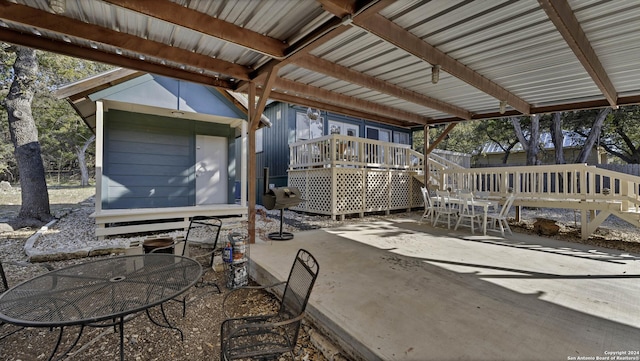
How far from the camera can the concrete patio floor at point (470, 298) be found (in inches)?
72.9

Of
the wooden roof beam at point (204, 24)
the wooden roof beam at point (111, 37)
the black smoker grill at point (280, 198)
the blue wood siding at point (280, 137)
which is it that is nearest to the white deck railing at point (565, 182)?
the blue wood siding at point (280, 137)

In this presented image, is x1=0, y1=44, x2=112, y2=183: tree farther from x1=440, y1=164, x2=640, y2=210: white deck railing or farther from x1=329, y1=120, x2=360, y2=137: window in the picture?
x1=440, y1=164, x2=640, y2=210: white deck railing

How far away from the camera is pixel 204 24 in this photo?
2850 mm

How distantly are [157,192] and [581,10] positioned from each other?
8.04m

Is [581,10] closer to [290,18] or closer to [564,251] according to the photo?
[290,18]

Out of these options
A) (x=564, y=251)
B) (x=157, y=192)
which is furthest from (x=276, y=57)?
(x=564, y=251)

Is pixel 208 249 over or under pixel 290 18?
under

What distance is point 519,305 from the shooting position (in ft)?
8.08

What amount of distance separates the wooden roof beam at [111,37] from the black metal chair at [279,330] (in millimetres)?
3249

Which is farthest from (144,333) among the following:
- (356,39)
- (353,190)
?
(353,190)

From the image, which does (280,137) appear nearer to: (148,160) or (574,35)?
(148,160)

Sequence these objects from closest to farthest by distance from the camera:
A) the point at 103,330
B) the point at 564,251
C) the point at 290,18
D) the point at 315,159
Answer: the point at 103,330 → the point at 290,18 → the point at 564,251 → the point at 315,159

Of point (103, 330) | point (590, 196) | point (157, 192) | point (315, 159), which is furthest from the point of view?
point (315, 159)

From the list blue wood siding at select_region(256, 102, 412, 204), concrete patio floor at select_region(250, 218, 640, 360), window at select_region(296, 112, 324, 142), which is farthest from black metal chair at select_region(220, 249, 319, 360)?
window at select_region(296, 112, 324, 142)
